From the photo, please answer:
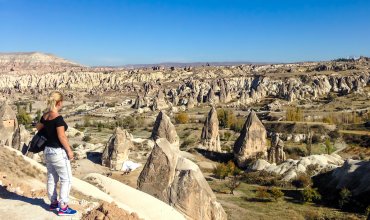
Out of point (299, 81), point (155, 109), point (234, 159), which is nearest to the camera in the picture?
point (234, 159)

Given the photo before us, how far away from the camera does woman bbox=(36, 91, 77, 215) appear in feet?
21.9

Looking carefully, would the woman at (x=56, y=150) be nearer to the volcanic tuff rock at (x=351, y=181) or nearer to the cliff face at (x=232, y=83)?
the volcanic tuff rock at (x=351, y=181)

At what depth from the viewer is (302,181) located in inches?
1109

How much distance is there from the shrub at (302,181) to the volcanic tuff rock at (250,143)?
6.01m

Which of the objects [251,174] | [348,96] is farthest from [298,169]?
[348,96]

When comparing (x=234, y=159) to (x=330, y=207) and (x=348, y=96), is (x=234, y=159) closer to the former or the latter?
(x=330, y=207)

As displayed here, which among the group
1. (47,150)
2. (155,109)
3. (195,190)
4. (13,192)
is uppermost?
(47,150)

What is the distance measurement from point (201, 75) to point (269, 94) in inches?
1760

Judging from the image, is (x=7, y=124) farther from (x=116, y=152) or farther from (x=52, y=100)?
(x=52, y=100)

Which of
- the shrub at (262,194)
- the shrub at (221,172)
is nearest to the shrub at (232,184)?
the shrub at (221,172)

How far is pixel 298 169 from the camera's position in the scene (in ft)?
99.1

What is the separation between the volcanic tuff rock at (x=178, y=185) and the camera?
12.9m

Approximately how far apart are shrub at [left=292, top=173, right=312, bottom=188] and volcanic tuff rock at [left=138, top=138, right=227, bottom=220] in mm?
15723

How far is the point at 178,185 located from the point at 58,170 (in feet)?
22.5
